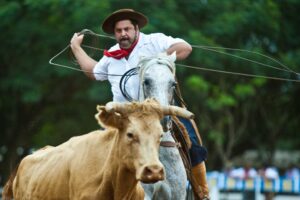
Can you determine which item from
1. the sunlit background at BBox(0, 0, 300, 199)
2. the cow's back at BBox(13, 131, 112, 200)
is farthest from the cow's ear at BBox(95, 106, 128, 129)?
the sunlit background at BBox(0, 0, 300, 199)

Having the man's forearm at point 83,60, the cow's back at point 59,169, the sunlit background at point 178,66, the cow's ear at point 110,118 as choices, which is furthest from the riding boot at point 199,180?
the sunlit background at point 178,66

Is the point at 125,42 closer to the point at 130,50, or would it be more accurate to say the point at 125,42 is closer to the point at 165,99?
the point at 130,50

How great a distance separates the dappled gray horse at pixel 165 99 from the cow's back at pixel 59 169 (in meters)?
0.76

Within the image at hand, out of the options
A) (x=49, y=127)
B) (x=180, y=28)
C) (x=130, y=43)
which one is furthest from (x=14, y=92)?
(x=130, y=43)

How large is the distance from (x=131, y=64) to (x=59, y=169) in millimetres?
1634

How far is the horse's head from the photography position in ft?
27.1

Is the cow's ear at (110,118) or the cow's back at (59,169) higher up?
the cow's ear at (110,118)

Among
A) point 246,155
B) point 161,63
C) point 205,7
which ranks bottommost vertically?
point 246,155

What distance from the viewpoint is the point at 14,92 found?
76.6ft

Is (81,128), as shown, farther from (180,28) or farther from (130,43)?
(130,43)

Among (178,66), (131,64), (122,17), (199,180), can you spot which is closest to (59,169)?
(131,64)

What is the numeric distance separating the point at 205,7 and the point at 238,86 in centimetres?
355

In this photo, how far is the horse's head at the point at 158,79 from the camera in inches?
325

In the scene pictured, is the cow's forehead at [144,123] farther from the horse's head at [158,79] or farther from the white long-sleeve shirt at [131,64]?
the white long-sleeve shirt at [131,64]
